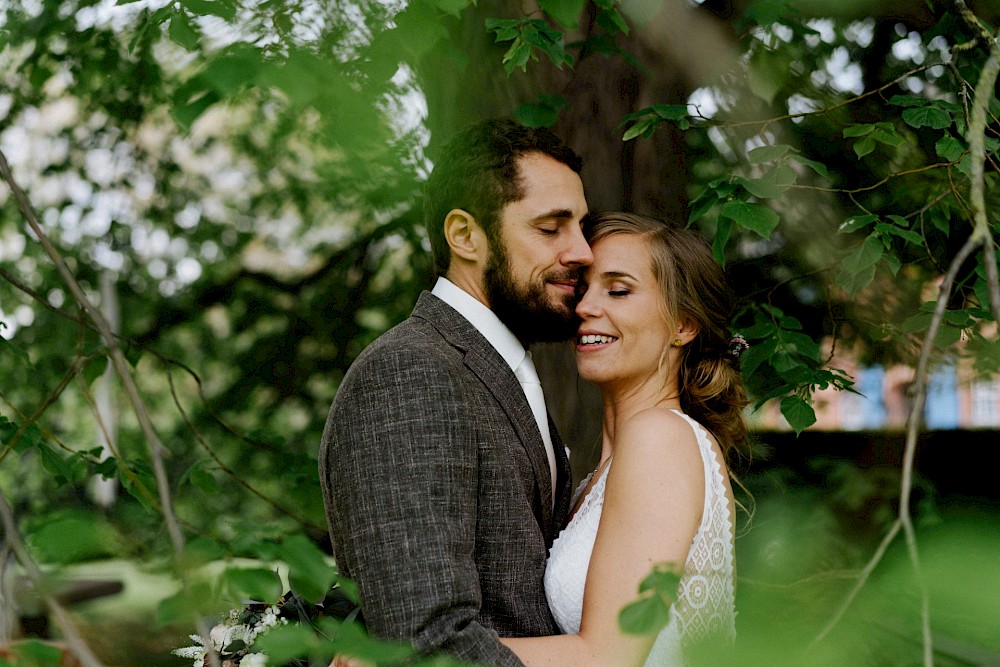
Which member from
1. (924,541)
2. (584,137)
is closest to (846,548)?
(584,137)

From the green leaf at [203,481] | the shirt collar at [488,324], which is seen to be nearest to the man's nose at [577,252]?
the shirt collar at [488,324]

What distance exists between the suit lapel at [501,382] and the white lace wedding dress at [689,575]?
127 mm

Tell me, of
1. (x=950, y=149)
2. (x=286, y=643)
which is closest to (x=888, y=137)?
(x=950, y=149)

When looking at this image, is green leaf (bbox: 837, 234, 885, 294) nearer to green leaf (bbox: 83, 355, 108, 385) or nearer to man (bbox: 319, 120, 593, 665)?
man (bbox: 319, 120, 593, 665)

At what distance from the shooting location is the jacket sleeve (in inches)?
74.0

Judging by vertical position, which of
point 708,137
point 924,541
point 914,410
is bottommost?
point 924,541

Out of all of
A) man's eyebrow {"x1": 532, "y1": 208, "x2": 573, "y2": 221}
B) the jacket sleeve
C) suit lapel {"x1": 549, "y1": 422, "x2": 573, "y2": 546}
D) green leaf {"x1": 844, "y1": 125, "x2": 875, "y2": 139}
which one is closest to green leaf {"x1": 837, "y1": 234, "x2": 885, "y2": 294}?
green leaf {"x1": 844, "y1": 125, "x2": 875, "y2": 139}

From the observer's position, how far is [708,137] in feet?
15.4

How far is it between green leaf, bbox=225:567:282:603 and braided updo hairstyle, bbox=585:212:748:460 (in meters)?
1.67

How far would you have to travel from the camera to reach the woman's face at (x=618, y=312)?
257 cm

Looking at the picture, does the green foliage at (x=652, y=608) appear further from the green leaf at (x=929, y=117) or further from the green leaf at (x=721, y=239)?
the green leaf at (x=929, y=117)

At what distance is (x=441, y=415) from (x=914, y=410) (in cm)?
115

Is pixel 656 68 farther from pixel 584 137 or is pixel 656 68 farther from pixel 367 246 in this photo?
pixel 367 246

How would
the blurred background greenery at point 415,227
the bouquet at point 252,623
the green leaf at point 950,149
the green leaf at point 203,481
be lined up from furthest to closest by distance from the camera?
1. the green leaf at point 203,481
2. the green leaf at point 950,149
3. the bouquet at point 252,623
4. the blurred background greenery at point 415,227
